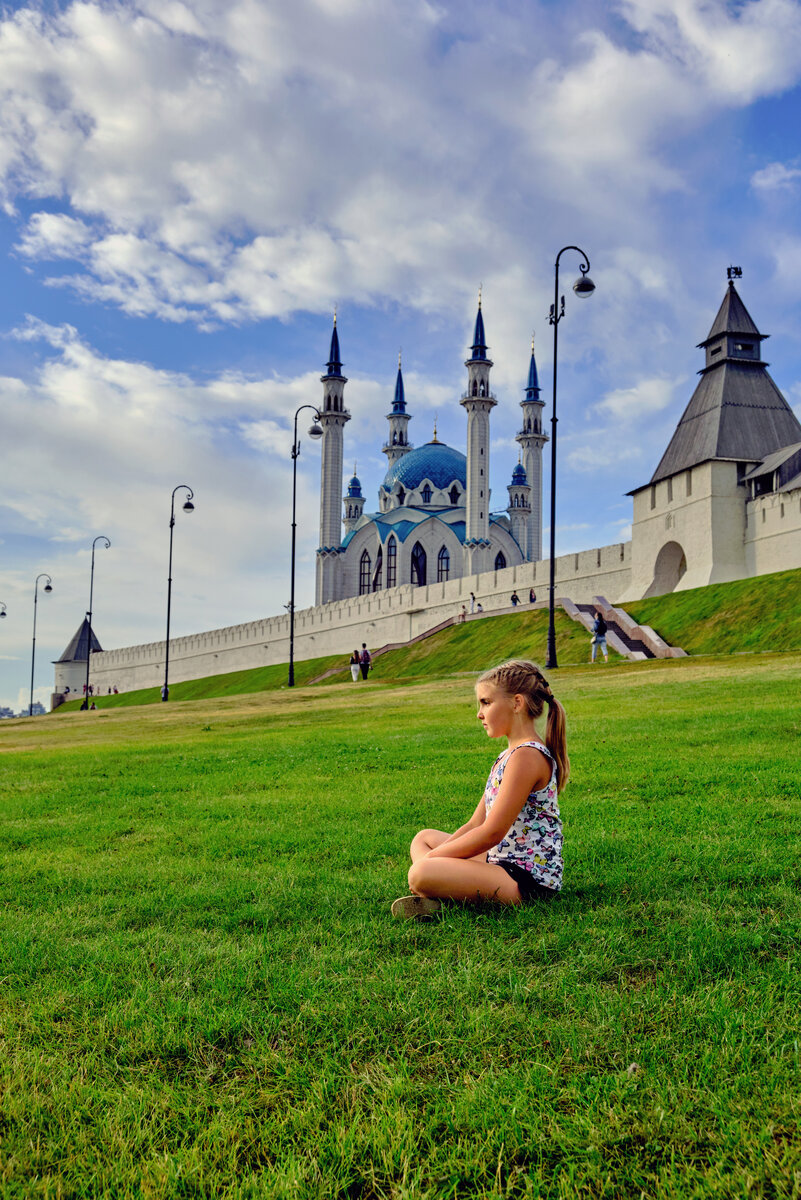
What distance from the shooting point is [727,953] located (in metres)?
3.88

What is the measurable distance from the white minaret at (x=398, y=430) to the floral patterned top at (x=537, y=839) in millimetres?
101158

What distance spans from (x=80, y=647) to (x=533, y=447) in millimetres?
52041

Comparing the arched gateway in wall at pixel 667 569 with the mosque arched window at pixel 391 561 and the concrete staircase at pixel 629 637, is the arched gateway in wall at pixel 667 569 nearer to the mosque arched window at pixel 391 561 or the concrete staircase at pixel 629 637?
the concrete staircase at pixel 629 637

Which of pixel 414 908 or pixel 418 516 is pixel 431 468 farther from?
pixel 414 908

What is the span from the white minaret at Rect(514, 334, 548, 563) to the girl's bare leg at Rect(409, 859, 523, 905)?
8541cm

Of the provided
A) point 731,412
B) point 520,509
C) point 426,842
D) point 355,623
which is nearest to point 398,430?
point 520,509

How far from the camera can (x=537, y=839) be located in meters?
4.68

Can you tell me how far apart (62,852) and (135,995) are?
3309mm

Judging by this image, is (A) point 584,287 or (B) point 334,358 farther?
(B) point 334,358

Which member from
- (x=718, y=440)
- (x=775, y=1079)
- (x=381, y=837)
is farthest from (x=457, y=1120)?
(x=718, y=440)

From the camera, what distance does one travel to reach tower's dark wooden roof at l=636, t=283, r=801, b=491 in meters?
41.9

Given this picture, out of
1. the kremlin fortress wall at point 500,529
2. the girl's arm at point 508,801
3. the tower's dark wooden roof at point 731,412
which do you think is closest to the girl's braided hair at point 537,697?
the girl's arm at point 508,801

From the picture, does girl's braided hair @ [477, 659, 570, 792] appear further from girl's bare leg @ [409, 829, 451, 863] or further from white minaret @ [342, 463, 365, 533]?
white minaret @ [342, 463, 365, 533]

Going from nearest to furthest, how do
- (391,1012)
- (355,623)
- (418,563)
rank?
(391,1012), (355,623), (418,563)
